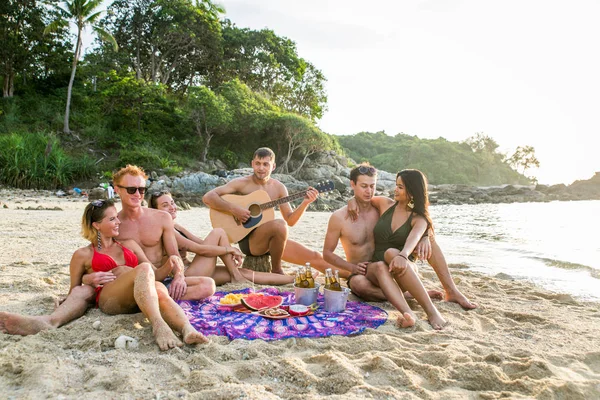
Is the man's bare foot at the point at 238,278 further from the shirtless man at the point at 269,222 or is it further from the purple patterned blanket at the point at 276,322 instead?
the purple patterned blanket at the point at 276,322

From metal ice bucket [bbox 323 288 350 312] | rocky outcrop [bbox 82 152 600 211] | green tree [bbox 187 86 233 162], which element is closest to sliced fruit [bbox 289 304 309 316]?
metal ice bucket [bbox 323 288 350 312]

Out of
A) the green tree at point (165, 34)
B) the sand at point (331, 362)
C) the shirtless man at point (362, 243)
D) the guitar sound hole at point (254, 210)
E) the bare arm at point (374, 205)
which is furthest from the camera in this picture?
the green tree at point (165, 34)

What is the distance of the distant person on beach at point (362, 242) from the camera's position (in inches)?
166

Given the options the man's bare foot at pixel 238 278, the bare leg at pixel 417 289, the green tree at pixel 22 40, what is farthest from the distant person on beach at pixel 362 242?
the green tree at pixel 22 40

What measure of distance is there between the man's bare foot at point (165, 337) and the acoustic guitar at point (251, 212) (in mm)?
2411

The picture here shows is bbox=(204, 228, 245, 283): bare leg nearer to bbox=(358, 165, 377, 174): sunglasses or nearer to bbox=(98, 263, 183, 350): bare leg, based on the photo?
bbox=(98, 263, 183, 350): bare leg

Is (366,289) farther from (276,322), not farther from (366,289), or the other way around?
(276,322)

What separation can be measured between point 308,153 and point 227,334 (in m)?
26.5

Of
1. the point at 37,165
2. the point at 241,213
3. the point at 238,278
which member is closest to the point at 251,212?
the point at 241,213

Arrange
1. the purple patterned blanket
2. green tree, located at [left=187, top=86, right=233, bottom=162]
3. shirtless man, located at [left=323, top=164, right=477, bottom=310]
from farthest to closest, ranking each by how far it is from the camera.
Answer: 1. green tree, located at [left=187, top=86, right=233, bottom=162]
2. shirtless man, located at [left=323, top=164, right=477, bottom=310]
3. the purple patterned blanket

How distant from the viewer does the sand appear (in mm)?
2299

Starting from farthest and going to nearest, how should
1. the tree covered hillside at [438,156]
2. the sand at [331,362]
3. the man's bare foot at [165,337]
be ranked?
the tree covered hillside at [438,156]
the man's bare foot at [165,337]
the sand at [331,362]

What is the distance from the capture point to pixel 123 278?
323cm

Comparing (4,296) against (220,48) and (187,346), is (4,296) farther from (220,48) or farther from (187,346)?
(220,48)
